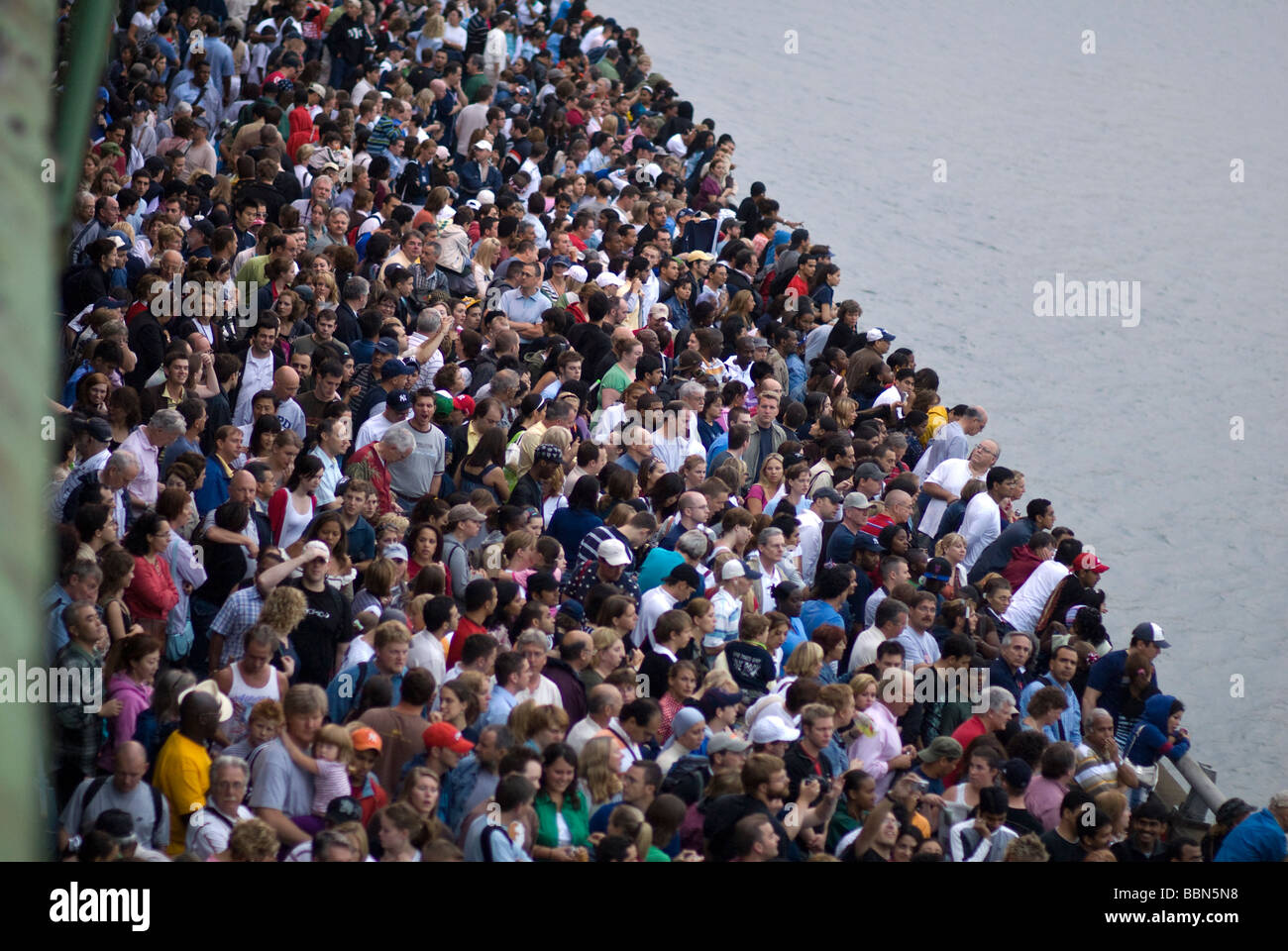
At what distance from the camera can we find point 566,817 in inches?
252

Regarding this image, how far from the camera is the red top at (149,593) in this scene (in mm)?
7105

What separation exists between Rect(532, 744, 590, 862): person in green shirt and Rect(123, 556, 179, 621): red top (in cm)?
213

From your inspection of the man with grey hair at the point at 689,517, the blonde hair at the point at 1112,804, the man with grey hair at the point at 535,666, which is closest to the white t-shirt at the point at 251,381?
the man with grey hair at the point at 689,517

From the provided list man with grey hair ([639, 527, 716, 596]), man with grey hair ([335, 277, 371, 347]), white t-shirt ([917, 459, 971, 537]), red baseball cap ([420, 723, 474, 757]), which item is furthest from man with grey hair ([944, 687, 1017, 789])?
man with grey hair ([335, 277, 371, 347])

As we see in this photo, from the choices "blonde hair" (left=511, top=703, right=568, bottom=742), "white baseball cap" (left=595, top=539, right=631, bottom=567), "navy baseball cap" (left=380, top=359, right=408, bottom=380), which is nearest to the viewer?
"blonde hair" (left=511, top=703, right=568, bottom=742)

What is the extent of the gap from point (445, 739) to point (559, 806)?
0.56m

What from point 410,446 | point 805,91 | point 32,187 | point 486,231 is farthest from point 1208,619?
point 805,91

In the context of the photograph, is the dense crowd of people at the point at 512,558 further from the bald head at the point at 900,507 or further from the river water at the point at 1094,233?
the river water at the point at 1094,233

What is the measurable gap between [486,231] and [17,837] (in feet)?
42.6

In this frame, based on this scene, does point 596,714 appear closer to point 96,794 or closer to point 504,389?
point 96,794

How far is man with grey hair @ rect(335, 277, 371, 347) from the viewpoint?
10.5 metres

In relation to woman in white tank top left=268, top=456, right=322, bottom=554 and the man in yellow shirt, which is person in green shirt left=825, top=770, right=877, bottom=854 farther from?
woman in white tank top left=268, top=456, right=322, bottom=554

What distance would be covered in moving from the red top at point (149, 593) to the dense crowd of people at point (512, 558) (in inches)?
0.8

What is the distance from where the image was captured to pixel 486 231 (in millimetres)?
13422
